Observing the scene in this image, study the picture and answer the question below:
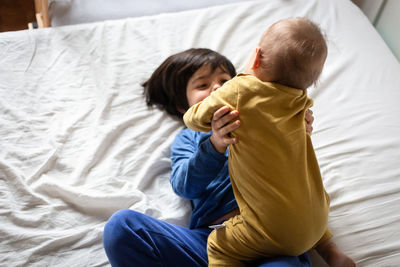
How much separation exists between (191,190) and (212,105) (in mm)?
256

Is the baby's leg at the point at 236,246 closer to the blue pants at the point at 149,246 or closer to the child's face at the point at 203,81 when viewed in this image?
the blue pants at the point at 149,246

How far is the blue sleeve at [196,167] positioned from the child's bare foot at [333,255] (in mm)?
287

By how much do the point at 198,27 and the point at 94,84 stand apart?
434mm

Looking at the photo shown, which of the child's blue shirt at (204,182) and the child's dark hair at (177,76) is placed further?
the child's dark hair at (177,76)

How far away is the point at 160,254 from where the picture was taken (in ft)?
2.48

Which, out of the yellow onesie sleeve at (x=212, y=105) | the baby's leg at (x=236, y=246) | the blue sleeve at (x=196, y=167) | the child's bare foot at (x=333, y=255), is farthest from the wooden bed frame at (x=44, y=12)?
the child's bare foot at (x=333, y=255)

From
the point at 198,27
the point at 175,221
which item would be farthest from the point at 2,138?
the point at 198,27

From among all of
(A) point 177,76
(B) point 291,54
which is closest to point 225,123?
(B) point 291,54

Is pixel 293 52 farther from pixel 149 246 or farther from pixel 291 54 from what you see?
pixel 149 246

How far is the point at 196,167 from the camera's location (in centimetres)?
80

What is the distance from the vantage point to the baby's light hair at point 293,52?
1.99 feet

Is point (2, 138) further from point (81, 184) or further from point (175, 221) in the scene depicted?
point (175, 221)

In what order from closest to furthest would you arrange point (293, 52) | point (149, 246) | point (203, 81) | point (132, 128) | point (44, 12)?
point (293, 52), point (149, 246), point (203, 81), point (132, 128), point (44, 12)

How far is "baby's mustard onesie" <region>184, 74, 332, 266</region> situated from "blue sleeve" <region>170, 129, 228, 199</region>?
0.08 m
